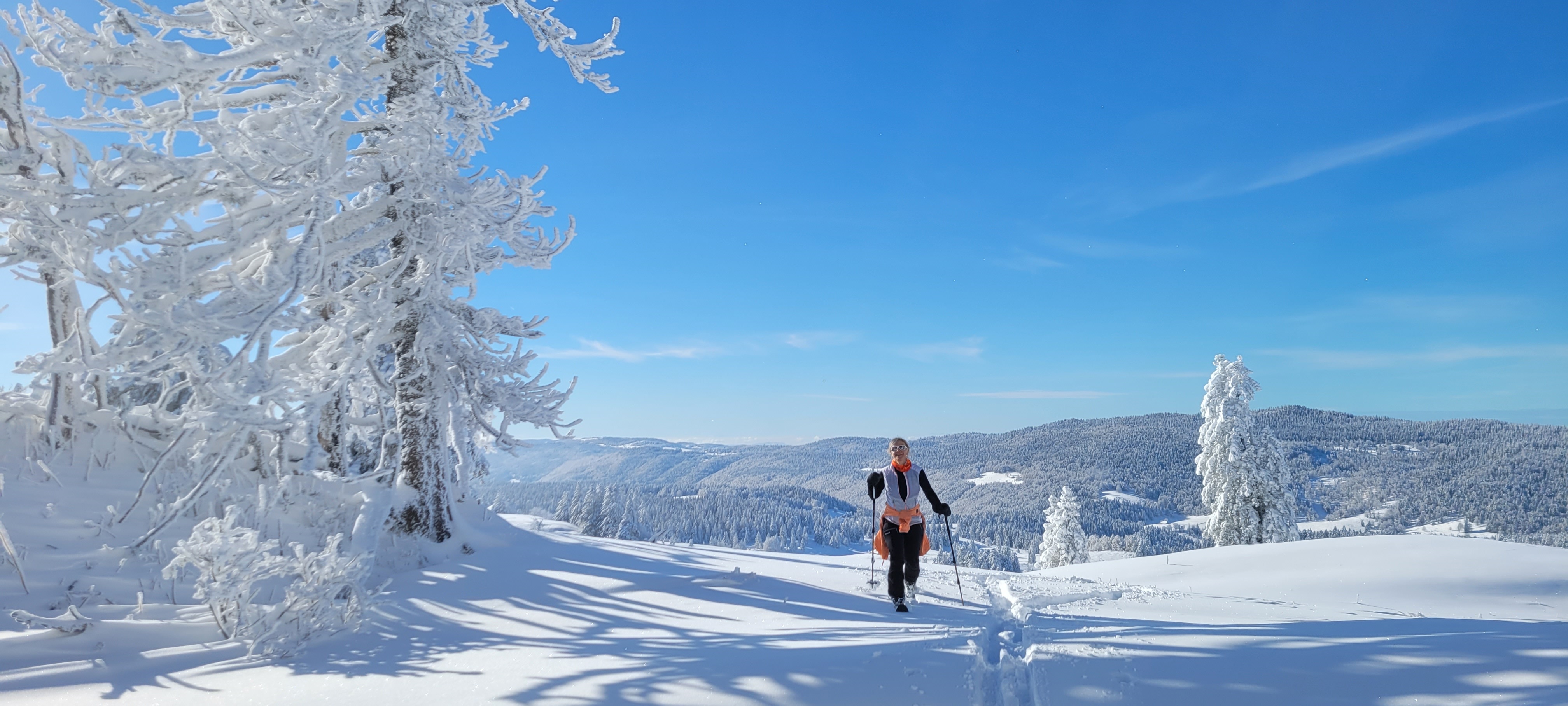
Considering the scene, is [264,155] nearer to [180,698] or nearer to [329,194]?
[329,194]

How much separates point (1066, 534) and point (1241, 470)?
10.6 m

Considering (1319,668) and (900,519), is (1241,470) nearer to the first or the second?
(900,519)

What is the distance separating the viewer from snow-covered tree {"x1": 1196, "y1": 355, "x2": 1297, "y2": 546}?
899 inches

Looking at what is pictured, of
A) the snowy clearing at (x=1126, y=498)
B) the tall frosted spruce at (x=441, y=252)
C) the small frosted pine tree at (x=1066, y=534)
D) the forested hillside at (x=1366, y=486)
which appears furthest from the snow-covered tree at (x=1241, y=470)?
the snowy clearing at (x=1126, y=498)

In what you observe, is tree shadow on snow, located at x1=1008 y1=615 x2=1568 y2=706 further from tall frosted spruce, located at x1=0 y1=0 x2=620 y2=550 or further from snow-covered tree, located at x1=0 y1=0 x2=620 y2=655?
tall frosted spruce, located at x1=0 y1=0 x2=620 y2=550

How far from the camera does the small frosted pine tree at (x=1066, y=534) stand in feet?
105

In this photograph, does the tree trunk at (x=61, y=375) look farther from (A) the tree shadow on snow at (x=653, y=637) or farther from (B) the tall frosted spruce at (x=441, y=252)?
(A) the tree shadow on snow at (x=653, y=637)

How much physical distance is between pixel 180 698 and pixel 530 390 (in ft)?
18.1

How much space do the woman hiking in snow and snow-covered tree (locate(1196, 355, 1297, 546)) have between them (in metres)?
22.5

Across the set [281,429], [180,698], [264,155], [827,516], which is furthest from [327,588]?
Result: [827,516]

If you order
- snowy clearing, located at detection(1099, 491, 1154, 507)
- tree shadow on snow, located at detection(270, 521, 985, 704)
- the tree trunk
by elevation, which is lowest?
snowy clearing, located at detection(1099, 491, 1154, 507)

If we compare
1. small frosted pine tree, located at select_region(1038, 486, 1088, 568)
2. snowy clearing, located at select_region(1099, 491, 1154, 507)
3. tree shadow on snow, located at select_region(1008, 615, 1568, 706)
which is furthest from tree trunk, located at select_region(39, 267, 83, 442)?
snowy clearing, located at select_region(1099, 491, 1154, 507)

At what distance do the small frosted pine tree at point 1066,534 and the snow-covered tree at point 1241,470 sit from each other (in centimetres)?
808

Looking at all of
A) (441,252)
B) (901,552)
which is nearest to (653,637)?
(901,552)
